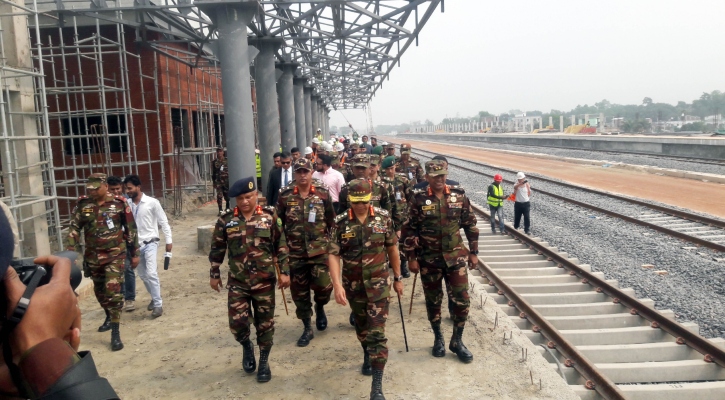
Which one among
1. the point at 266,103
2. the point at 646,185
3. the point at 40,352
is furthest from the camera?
the point at 646,185

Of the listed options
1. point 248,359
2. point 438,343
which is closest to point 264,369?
point 248,359

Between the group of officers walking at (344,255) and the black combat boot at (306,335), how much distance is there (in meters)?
0.01

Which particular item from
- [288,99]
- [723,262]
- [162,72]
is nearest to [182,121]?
[162,72]

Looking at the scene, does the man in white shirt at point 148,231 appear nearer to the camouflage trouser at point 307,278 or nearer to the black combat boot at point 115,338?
the black combat boot at point 115,338

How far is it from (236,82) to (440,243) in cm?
534

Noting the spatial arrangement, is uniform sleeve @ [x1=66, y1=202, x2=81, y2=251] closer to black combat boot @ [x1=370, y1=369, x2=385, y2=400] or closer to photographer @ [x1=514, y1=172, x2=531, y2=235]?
black combat boot @ [x1=370, y1=369, x2=385, y2=400]

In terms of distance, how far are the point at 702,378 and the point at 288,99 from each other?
43.8 feet

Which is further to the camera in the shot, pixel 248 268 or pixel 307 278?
pixel 307 278

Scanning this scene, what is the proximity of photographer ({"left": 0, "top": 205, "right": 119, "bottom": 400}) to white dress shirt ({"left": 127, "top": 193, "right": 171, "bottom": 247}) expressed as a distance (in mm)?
4943

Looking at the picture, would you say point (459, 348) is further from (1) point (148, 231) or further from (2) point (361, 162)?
(1) point (148, 231)

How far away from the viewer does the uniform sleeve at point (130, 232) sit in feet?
20.0

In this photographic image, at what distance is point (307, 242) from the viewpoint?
5.41 m

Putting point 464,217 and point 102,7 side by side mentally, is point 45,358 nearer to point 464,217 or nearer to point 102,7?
point 464,217

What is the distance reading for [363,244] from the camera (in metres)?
4.57
